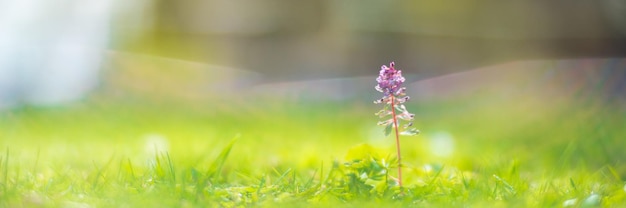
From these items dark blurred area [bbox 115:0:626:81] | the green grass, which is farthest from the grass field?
dark blurred area [bbox 115:0:626:81]

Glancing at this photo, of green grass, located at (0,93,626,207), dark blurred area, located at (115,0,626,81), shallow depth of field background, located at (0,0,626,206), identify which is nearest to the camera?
green grass, located at (0,93,626,207)

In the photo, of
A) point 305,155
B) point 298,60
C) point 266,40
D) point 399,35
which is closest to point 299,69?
point 298,60

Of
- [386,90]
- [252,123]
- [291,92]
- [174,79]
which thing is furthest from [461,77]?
[386,90]

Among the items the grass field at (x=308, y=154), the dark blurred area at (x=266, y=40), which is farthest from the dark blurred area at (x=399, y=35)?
the grass field at (x=308, y=154)

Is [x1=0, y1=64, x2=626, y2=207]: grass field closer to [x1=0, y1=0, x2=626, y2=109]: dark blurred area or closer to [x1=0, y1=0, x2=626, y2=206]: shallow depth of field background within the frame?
[x1=0, y1=0, x2=626, y2=206]: shallow depth of field background

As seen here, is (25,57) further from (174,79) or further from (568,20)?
(568,20)
